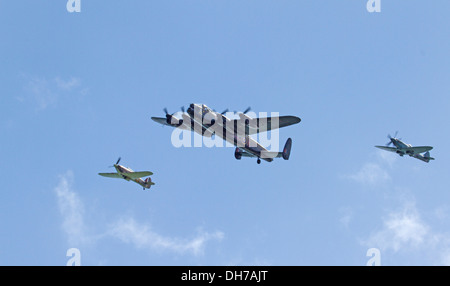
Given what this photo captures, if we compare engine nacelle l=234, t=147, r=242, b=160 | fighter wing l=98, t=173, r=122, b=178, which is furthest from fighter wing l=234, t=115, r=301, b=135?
fighter wing l=98, t=173, r=122, b=178

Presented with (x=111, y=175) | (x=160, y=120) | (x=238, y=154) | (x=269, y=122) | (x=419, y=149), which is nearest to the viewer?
(x=269, y=122)

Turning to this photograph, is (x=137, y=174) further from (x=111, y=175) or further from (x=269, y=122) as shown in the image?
(x=269, y=122)

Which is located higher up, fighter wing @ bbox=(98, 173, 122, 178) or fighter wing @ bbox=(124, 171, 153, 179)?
fighter wing @ bbox=(98, 173, 122, 178)

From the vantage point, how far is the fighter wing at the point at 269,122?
5897cm

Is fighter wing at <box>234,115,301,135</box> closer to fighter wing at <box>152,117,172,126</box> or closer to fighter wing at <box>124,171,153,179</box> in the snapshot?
fighter wing at <box>152,117,172,126</box>

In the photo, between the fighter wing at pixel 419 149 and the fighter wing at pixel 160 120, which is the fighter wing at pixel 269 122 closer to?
the fighter wing at pixel 160 120

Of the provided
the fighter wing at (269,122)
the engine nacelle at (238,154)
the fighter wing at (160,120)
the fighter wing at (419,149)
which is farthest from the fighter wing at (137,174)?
the fighter wing at (419,149)

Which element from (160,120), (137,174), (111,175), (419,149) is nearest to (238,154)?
(160,120)

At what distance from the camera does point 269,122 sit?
6078 centimetres

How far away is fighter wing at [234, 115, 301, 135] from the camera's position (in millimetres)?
58969
